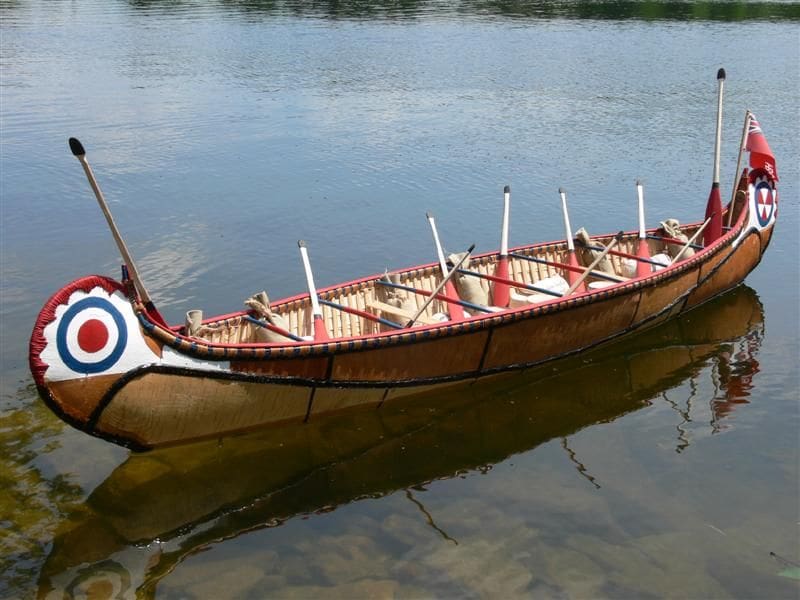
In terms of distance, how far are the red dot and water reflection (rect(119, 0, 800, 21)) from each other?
47.2m

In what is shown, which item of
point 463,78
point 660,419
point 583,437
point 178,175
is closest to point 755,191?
point 660,419

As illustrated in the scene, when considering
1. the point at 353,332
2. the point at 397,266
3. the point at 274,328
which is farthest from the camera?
the point at 397,266

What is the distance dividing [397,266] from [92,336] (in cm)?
956

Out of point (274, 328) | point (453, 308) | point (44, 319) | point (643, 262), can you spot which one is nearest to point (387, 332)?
point (274, 328)

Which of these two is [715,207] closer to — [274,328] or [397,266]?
[397,266]

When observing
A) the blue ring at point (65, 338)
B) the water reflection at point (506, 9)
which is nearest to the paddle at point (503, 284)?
the blue ring at point (65, 338)

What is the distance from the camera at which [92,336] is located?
9.23 m

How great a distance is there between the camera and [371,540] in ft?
32.1

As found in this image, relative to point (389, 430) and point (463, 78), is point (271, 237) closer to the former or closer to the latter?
point (389, 430)

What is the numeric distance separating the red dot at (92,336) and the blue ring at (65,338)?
13 cm

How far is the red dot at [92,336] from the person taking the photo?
9.17 m

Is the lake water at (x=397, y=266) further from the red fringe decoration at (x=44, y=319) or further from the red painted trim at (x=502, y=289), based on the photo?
the red fringe decoration at (x=44, y=319)

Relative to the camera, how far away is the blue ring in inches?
356

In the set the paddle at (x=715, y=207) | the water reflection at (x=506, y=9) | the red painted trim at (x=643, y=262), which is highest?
the water reflection at (x=506, y=9)
